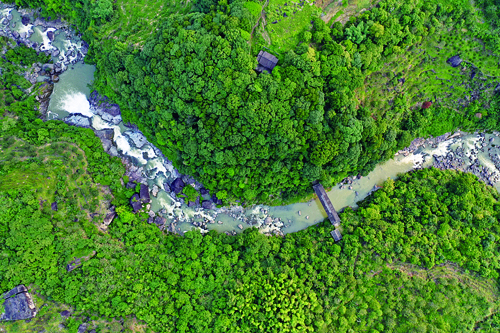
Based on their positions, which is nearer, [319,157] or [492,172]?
[319,157]

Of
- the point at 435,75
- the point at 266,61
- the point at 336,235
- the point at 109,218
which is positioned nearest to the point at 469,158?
the point at 435,75

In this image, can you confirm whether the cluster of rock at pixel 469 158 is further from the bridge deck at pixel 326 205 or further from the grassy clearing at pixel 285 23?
the grassy clearing at pixel 285 23

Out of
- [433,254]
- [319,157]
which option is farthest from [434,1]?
[433,254]

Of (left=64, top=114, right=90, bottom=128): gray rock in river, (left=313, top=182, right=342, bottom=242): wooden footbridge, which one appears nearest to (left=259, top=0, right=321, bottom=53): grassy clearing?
(left=313, top=182, right=342, bottom=242): wooden footbridge

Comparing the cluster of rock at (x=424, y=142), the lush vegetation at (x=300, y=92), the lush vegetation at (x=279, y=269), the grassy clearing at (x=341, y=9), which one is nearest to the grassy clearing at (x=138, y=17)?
the lush vegetation at (x=300, y=92)

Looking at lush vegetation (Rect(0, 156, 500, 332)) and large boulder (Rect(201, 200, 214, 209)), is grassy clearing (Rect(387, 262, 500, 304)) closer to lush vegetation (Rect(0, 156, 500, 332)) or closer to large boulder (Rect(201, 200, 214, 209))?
lush vegetation (Rect(0, 156, 500, 332))

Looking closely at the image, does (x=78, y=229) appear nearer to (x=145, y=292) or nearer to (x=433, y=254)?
(x=145, y=292)

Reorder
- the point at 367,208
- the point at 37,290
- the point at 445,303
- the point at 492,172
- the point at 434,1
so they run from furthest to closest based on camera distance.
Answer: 1. the point at 492,172
2. the point at 367,208
3. the point at 434,1
4. the point at 445,303
5. the point at 37,290
